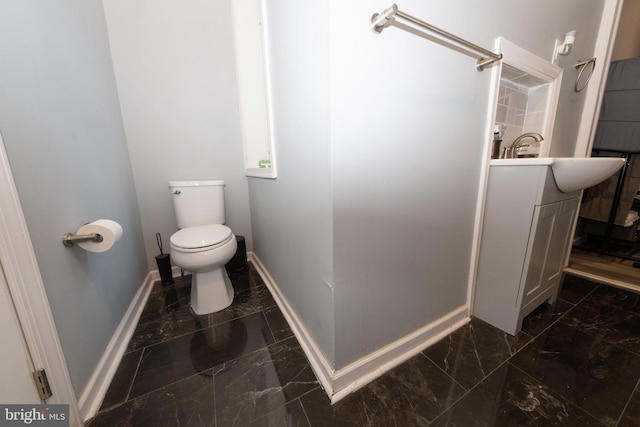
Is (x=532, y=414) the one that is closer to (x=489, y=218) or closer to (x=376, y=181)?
(x=489, y=218)

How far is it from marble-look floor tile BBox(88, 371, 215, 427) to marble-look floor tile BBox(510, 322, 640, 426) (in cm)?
129

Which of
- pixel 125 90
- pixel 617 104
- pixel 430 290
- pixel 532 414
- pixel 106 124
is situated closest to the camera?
pixel 532 414

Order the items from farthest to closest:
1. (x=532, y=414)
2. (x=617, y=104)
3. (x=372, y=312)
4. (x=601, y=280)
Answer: (x=617, y=104), (x=601, y=280), (x=372, y=312), (x=532, y=414)

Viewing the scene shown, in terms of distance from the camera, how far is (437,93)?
85cm

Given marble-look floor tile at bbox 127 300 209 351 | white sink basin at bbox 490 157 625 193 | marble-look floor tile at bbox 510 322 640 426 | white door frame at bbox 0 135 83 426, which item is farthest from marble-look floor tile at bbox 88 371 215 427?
white sink basin at bbox 490 157 625 193

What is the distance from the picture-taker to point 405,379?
93 centimetres

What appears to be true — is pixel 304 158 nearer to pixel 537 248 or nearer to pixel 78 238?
pixel 78 238

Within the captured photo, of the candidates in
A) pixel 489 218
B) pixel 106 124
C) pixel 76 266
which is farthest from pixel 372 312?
pixel 106 124

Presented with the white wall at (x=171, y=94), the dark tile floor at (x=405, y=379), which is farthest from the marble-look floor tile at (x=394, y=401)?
the white wall at (x=171, y=94)

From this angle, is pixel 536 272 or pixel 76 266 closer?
pixel 76 266

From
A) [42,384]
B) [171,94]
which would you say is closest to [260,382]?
[42,384]

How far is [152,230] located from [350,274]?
5.33 feet

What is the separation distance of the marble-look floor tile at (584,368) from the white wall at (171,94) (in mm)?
2113

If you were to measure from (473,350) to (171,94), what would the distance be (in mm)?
2334
